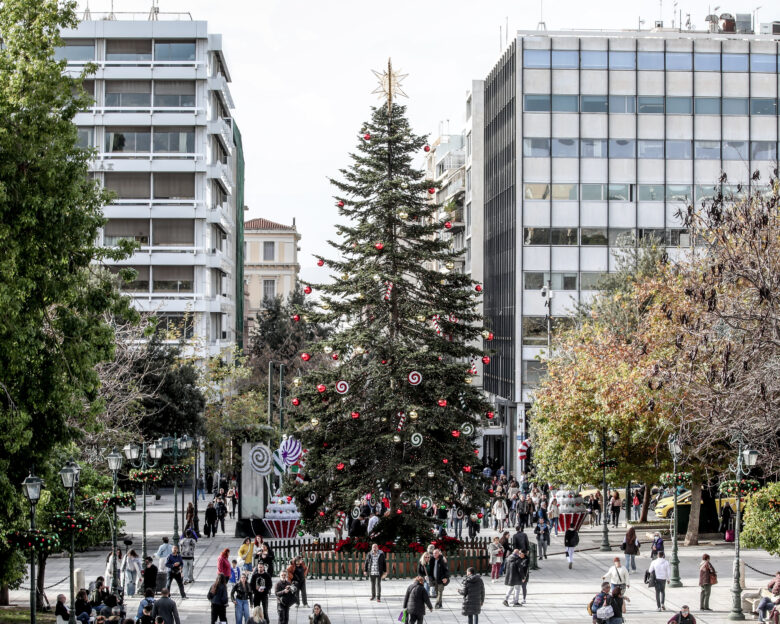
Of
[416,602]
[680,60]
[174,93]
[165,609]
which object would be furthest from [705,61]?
[165,609]

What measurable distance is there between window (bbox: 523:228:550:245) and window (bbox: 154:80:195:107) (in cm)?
2100

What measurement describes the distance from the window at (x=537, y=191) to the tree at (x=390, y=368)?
32974 mm

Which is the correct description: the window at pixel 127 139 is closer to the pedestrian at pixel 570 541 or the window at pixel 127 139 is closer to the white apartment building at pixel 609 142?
the white apartment building at pixel 609 142

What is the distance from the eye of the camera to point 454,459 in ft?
109

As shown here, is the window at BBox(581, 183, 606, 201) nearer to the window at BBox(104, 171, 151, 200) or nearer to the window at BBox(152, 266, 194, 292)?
the window at BBox(152, 266, 194, 292)

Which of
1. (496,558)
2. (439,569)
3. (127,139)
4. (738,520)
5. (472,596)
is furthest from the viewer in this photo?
(127,139)

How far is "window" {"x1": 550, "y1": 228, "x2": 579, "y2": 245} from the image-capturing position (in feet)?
220

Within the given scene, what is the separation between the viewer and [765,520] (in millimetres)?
24859

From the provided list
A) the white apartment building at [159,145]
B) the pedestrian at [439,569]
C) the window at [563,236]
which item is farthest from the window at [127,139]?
the pedestrian at [439,569]

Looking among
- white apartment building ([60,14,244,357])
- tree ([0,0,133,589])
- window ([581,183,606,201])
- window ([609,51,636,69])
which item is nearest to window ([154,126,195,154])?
white apartment building ([60,14,244,357])

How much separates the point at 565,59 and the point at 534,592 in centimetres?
4306

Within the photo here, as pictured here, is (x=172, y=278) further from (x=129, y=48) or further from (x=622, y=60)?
(x=622, y=60)

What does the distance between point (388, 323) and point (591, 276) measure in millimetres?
34743

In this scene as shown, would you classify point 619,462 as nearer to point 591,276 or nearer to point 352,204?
point 352,204
